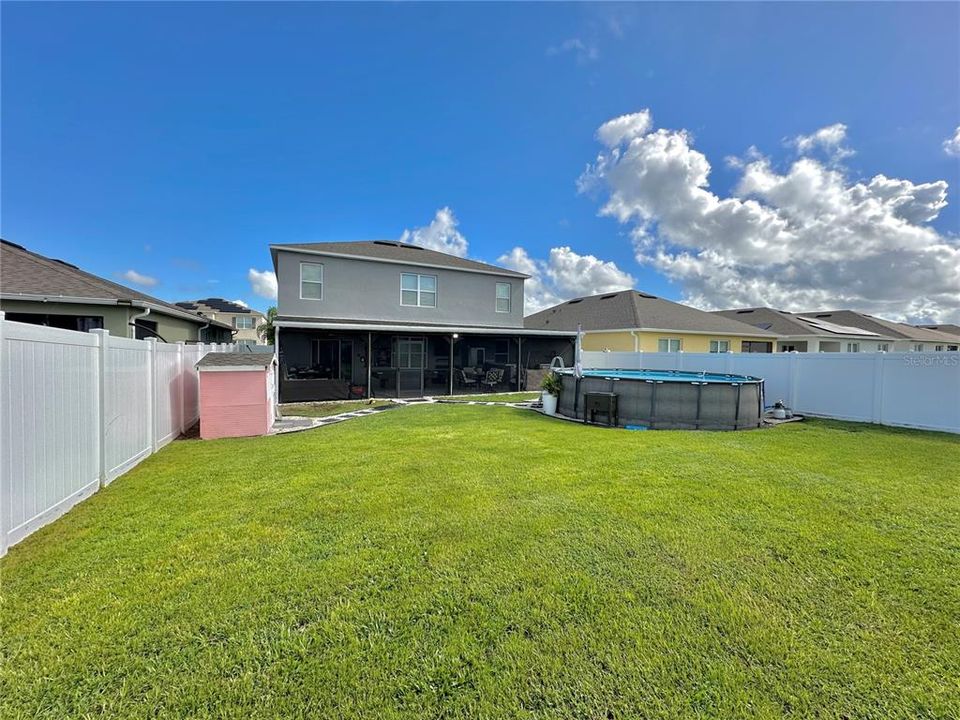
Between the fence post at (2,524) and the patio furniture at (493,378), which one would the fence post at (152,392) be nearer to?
the fence post at (2,524)

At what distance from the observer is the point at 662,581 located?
9.36ft

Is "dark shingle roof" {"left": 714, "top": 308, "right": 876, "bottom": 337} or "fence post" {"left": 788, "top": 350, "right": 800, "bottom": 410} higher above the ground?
"dark shingle roof" {"left": 714, "top": 308, "right": 876, "bottom": 337}

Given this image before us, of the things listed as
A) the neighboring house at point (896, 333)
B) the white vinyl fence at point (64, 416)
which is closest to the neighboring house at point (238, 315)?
the white vinyl fence at point (64, 416)

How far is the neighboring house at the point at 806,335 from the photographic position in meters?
→ 26.4

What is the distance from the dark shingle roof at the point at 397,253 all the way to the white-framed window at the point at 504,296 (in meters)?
0.58

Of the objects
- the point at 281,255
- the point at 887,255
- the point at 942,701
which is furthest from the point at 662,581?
the point at 887,255

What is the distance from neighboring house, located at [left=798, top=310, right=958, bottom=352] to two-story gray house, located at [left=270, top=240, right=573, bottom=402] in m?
35.6

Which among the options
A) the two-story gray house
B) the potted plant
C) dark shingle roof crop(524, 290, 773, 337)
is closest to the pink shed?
the two-story gray house

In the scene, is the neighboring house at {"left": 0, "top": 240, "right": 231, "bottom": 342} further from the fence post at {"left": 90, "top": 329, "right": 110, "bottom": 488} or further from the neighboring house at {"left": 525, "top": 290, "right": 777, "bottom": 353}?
the neighboring house at {"left": 525, "top": 290, "right": 777, "bottom": 353}

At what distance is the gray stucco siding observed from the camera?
14.8 metres

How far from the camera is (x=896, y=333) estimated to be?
35250 mm

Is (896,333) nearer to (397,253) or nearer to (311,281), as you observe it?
(397,253)

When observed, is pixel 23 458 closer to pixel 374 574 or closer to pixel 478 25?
pixel 374 574

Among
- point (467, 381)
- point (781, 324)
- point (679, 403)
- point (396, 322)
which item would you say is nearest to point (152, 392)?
point (396, 322)
